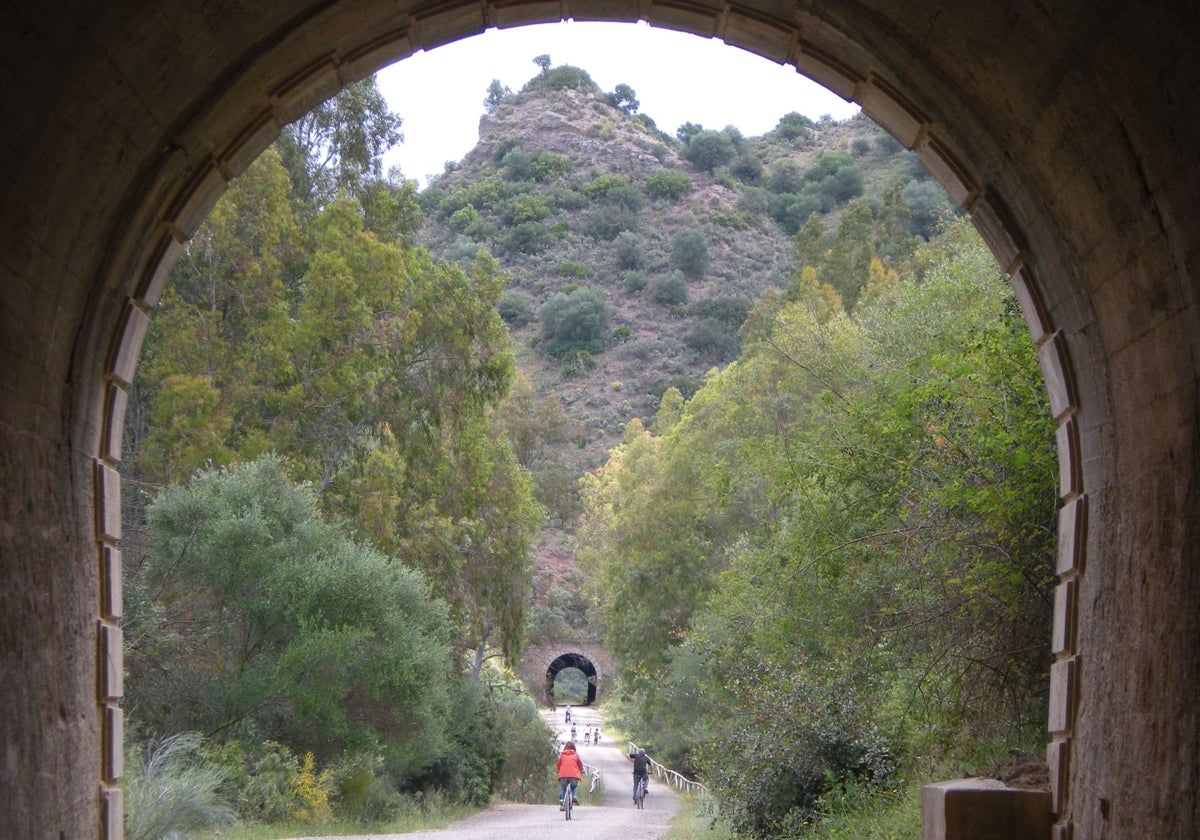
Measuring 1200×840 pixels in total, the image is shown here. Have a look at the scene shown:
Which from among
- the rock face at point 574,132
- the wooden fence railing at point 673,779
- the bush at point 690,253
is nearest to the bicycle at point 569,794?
the wooden fence railing at point 673,779

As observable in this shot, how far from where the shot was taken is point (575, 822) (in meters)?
24.0

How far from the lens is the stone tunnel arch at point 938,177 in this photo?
19.7ft

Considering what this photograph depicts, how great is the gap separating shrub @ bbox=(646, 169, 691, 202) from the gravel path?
338 ft

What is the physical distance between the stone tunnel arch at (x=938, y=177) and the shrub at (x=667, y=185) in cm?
13423

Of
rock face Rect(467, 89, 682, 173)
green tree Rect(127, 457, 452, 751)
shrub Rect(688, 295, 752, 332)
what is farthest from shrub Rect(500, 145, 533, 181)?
green tree Rect(127, 457, 452, 751)

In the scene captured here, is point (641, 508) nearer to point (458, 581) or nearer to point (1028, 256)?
point (458, 581)

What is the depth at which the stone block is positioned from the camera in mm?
8016

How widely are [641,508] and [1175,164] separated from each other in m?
38.2

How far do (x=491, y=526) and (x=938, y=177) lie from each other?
2695 centimetres

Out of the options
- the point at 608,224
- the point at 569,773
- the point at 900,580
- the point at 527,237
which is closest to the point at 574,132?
the point at 608,224

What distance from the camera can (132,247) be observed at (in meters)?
7.84

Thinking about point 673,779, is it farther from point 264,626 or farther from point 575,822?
point 264,626

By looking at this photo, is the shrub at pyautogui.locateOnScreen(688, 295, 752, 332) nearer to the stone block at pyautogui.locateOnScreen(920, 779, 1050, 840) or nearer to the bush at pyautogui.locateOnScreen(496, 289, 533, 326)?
the bush at pyautogui.locateOnScreen(496, 289, 533, 326)

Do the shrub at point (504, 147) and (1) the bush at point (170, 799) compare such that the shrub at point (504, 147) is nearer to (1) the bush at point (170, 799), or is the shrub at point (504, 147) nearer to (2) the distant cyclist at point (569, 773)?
(2) the distant cyclist at point (569, 773)
